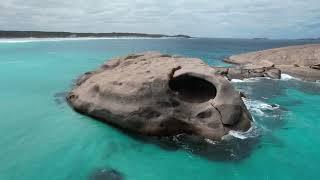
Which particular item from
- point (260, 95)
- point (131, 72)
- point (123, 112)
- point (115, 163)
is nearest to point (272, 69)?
→ point (260, 95)

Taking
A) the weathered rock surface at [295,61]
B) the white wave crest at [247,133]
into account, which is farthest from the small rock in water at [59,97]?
the weathered rock surface at [295,61]

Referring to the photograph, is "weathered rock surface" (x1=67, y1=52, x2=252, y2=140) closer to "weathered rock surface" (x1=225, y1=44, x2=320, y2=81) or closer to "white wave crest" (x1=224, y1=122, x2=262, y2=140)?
"white wave crest" (x1=224, y1=122, x2=262, y2=140)

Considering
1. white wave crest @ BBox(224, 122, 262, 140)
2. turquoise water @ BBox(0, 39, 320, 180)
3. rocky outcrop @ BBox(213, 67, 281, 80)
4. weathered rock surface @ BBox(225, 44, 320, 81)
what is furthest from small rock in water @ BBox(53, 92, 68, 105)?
weathered rock surface @ BBox(225, 44, 320, 81)

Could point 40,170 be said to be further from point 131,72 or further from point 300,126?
point 300,126

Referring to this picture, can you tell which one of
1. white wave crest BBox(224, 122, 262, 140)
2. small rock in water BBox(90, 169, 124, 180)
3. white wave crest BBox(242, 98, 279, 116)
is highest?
white wave crest BBox(242, 98, 279, 116)

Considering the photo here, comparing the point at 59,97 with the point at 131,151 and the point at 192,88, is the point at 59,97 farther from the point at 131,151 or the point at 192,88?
the point at 131,151

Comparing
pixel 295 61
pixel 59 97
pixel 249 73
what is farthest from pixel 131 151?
pixel 295 61

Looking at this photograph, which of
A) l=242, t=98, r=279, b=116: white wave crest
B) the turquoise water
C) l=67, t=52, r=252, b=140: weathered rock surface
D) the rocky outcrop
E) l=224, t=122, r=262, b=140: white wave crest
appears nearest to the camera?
the turquoise water
